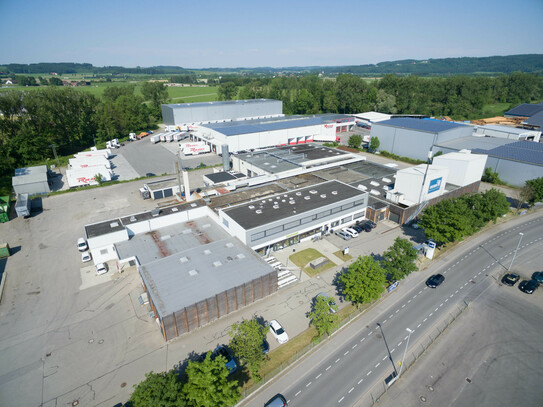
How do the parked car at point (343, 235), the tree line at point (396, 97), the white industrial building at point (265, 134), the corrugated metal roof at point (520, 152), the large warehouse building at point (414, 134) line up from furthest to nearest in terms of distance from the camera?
the tree line at point (396, 97), the white industrial building at point (265, 134), the large warehouse building at point (414, 134), the corrugated metal roof at point (520, 152), the parked car at point (343, 235)

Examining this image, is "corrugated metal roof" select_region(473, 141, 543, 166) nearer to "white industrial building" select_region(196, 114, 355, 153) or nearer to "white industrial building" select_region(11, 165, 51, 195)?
"white industrial building" select_region(196, 114, 355, 153)

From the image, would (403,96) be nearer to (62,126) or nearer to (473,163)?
(473,163)

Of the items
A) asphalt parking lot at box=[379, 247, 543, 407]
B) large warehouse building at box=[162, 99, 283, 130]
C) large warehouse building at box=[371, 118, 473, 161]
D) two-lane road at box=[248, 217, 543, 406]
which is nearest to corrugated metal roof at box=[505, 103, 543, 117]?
large warehouse building at box=[371, 118, 473, 161]

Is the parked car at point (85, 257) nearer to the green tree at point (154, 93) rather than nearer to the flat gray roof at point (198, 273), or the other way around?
the flat gray roof at point (198, 273)

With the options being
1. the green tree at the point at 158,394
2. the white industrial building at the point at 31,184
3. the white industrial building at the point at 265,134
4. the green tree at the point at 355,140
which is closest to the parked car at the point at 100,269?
the green tree at the point at 158,394

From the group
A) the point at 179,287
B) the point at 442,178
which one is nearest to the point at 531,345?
the point at 442,178
